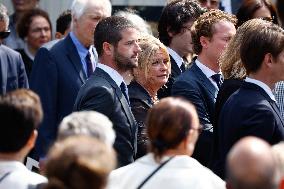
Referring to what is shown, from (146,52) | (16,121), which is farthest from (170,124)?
(146,52)

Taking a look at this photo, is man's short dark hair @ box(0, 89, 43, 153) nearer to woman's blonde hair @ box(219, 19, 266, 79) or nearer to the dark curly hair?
woman's blonde hair @ box(219, 19, 266, 79)

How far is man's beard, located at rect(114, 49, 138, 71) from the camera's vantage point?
649 cm

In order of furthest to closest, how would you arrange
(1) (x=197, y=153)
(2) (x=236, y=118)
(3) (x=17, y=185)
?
(1) (x=197, y=153)
(2) (x=236, y=118)
(3) (x=17, y=185)

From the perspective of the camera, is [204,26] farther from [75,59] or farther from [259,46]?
[259,46]

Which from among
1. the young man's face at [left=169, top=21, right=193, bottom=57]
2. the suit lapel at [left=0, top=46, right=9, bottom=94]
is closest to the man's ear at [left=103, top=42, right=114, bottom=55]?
the suit lapel at [left=0, top=46, right=9, bottom=94]

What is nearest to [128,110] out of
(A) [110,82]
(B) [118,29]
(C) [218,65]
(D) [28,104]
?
(A) [110,82]

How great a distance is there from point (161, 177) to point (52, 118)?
2560 mm

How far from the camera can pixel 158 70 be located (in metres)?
7.18

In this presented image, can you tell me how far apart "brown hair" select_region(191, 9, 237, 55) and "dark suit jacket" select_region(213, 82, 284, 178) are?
5.05 feet

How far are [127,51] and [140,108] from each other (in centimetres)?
44

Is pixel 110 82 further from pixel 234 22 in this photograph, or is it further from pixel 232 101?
pixel 234 22

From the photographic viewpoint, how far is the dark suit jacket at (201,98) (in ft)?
22.0

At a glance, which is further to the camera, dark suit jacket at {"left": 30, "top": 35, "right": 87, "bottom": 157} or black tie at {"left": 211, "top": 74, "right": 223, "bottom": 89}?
black tie at {"left": 211, "top": 74, "right": 223, "bottom": 89}

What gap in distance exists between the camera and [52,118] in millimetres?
6992
